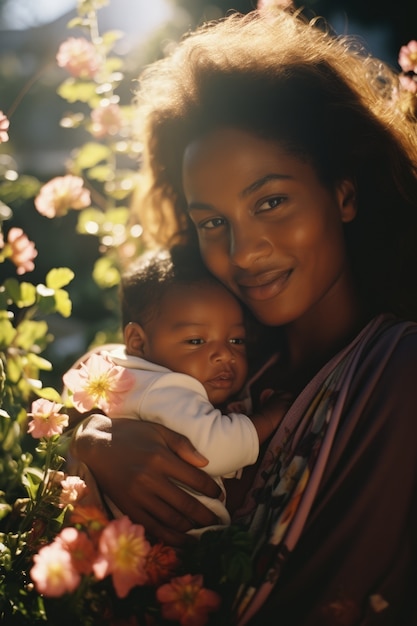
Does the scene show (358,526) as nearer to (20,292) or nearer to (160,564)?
(160,564)

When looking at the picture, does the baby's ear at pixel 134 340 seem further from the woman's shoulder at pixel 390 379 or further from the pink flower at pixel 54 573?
the pink flower at pixel 54 573

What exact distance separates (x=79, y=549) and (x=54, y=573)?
67 millimetres

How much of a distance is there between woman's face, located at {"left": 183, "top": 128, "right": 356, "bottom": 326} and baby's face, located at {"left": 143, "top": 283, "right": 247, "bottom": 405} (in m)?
0.11

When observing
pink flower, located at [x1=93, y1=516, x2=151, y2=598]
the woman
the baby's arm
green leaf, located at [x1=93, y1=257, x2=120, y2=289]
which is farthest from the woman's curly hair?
pink flower, located at [x1=93, y1=516, x2=151, y2=598]

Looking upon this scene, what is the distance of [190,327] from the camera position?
193 cm

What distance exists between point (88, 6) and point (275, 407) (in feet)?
5.55

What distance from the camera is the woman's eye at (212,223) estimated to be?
6.58 ft

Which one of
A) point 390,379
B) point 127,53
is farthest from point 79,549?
point 127,53

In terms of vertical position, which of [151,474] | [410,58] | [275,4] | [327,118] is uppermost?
[275,4]

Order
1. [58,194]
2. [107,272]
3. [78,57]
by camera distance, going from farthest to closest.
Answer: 1. [107,272]
2. [78,57]
3. [58,194]

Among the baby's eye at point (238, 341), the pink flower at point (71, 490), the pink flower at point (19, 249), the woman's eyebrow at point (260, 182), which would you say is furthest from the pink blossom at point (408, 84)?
the pink flower at point (71, 490)

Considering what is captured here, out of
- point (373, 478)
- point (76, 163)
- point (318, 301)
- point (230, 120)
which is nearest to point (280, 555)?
point (373, 478)

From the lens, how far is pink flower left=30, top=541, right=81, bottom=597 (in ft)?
3.77

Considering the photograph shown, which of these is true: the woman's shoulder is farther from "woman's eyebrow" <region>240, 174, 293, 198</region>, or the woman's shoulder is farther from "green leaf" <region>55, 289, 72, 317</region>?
"green leaf" <region>55, 289, 72, 317</region>
